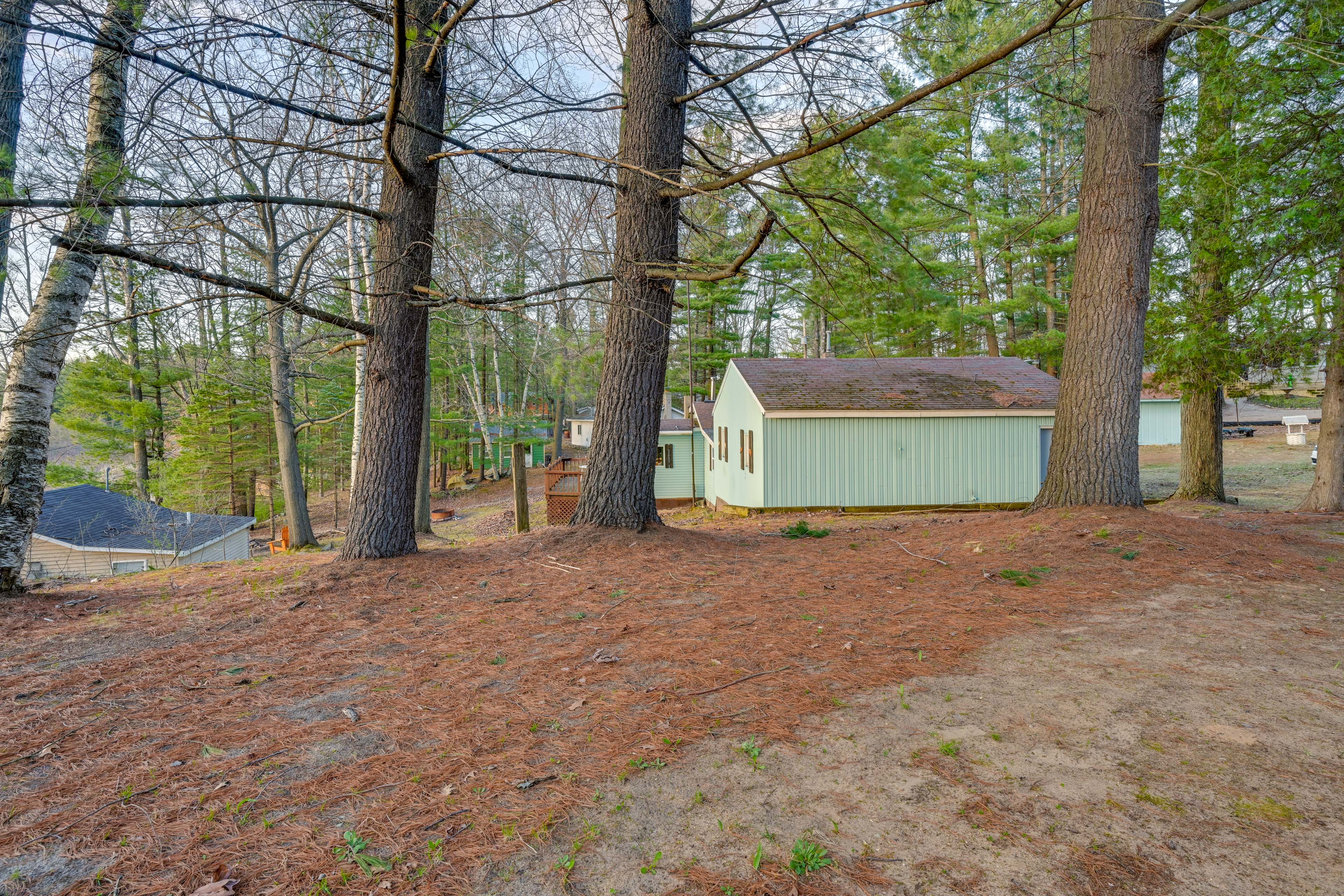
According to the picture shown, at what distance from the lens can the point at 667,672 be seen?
3.19 m

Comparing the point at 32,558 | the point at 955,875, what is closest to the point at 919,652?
the point at 955,875

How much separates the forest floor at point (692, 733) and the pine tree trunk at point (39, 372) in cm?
60

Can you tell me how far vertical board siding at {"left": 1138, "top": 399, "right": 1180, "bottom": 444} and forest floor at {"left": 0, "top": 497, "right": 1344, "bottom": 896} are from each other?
89.5 feet

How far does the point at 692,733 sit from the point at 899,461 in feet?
36.7

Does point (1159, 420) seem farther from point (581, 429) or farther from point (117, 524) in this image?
point (117, 524)

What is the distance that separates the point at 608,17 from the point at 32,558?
16.9 meters

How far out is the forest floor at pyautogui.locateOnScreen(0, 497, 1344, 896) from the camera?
6.04 ft

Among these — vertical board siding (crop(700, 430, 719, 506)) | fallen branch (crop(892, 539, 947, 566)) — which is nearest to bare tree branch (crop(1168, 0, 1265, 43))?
fallen branch (crop(892, 539, 947, 566))

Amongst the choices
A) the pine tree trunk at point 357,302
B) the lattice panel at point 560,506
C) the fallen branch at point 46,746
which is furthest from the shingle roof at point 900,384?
the fallen branch at point 46,746

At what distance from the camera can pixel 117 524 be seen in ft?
47.8

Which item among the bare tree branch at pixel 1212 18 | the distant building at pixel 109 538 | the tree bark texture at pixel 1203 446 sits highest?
the bare tree branch at pixel 1212 18

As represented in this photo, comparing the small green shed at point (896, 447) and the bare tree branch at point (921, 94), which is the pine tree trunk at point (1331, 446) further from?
the bare tree branch at point (921, 94)

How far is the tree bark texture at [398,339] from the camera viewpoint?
18.0 ft

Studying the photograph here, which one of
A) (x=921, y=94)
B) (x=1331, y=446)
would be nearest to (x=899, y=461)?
(x=1331, y=446)
